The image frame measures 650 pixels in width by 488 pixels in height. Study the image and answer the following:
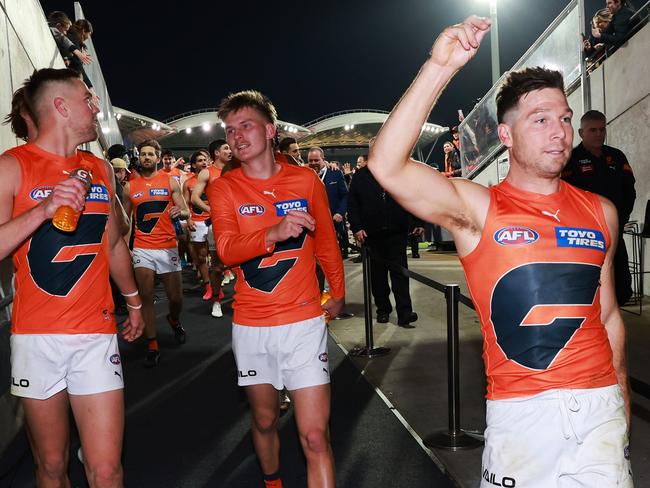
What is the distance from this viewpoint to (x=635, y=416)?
4465 millimetres

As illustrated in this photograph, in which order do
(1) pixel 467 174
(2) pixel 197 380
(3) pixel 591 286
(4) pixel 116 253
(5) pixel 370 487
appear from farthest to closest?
(1) pixel 467 174
(2) pixel 197 380
(5) pixel 370 487
(4) pixel 116 253
(3) pixel 591 286

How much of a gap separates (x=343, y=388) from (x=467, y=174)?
38.6ft

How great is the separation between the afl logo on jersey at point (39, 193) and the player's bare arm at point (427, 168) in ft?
5.46

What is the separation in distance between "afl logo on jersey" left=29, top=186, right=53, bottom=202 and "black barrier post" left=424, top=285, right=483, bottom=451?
256 cm

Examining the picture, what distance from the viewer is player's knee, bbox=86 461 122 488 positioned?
2.75 metres

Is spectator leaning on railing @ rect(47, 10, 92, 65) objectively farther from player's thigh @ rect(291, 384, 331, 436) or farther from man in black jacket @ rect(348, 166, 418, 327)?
player's thigh @ rect(291, 384, 331, 436)

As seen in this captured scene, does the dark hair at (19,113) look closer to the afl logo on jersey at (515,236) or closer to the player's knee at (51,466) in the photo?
the player's knee at (51,466)

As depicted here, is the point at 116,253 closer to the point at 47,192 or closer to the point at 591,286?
the point at 47,192

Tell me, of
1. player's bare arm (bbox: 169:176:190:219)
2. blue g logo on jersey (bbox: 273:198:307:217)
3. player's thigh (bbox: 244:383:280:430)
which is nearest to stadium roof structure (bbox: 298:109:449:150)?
player's bare arm (bbox: 169:176:190:219)

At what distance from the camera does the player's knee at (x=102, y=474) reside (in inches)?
108

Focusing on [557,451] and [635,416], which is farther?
[635,416]

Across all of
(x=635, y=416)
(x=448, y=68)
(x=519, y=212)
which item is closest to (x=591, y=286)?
(x=519, y=212)

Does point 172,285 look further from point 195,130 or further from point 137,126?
point 195,130

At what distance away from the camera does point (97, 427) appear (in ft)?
9.08
